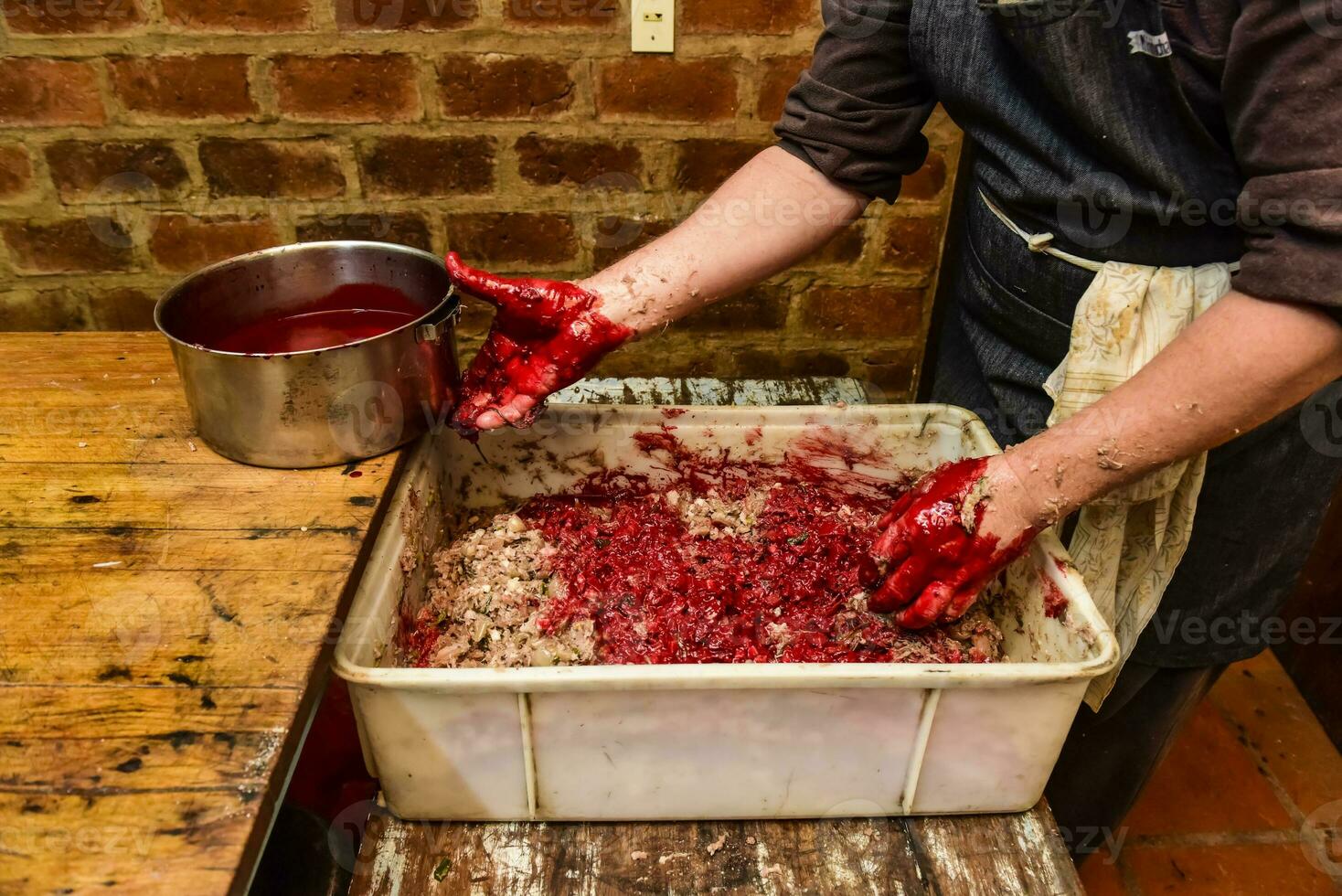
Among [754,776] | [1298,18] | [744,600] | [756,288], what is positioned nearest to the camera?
[1298,18]

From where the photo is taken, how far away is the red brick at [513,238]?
173 cm

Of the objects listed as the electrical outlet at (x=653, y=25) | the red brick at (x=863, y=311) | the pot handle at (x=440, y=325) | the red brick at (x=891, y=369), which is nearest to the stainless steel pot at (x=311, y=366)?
the pot handle at (x=440, y=325)

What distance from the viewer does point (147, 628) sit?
2.72 feet

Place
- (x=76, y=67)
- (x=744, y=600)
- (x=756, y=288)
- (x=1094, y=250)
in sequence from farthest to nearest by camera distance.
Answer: (x=756, y=288), (x=76, y=67), (x=744, y=600), (x=1094, y=250)

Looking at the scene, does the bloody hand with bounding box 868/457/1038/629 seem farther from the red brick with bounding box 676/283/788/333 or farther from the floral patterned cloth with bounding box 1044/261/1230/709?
the red brick with bounding box 676/283/788/333

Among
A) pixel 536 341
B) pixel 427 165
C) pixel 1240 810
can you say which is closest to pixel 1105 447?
→ pixel 536 341

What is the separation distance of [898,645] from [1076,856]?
0.92 meters

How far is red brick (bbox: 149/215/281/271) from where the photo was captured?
1708 millimetres

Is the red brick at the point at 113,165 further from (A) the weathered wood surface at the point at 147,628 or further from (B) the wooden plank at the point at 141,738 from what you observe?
(B) the wooden plank at the point at 141,738

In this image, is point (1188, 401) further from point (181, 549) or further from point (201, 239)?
point (201, 239)

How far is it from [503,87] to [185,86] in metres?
0.55

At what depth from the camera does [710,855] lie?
0.90 metres

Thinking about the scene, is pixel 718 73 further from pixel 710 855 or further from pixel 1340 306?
pixel 710 855

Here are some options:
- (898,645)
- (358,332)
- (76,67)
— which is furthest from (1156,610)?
(76,67)
